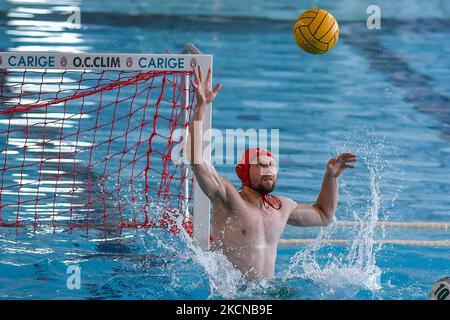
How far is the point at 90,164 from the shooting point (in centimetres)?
549

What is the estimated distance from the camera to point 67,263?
4.29 meters

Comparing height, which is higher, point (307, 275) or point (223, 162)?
point (223, 162)

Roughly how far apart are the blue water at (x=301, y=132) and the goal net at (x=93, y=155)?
0.21 meters

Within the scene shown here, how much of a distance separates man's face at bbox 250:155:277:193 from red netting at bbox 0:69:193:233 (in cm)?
76

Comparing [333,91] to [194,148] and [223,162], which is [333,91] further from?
[194,148]

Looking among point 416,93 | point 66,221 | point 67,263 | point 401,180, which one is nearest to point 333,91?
point 416,93

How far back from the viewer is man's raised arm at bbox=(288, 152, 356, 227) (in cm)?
385

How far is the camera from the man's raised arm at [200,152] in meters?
3.53

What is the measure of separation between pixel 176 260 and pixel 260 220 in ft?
2.35

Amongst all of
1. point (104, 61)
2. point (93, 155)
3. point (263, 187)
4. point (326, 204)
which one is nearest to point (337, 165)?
point (326, 204)

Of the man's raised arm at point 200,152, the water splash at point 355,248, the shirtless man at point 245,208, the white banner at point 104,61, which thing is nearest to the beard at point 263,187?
the shirtless man at point 245,208

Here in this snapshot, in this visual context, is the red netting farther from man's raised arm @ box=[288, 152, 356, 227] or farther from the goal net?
man's raised arm @ box=[288, 152, 356, 227]

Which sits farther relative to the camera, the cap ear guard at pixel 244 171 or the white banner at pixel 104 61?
the white banner at pixel 104 61

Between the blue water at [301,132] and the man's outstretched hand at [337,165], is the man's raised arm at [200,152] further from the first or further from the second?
the man's outstretched hand at [337,165]
